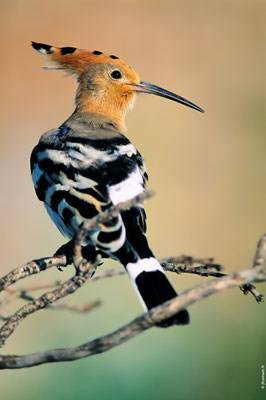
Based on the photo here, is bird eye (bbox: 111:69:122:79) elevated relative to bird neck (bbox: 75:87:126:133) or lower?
elevated

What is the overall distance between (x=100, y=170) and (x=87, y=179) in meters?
0.06

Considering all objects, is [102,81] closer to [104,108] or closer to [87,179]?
[104,108]

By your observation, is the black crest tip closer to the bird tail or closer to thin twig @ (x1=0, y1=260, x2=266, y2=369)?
the bird tail

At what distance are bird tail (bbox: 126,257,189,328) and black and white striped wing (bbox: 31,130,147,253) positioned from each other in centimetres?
7

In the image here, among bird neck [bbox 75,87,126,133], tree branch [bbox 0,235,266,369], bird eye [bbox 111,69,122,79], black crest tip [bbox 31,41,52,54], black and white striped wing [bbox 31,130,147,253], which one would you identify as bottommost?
tree branch [bbox 0,235,266,369]

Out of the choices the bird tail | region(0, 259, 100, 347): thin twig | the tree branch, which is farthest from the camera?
the bird tail

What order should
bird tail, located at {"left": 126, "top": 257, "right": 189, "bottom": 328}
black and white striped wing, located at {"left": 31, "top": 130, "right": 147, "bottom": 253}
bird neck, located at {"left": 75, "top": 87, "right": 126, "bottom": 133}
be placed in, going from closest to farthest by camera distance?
bird tail, located at {"left": 126, "top": 257, "right": 189, "bottom": 328} < black and white striped wing, located at {"left": 31, "top": 130, "right": 147, "bottom": 253} < bird neck, located at {"left": 75, "top": 87, "right": 126, "bottom": 133}

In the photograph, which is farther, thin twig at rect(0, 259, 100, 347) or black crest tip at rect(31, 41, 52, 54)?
black crest tip at rect(31, 41, 52, 54)

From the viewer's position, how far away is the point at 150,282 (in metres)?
1.32

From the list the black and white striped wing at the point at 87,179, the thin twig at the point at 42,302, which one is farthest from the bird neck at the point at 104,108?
the thin twig at the point at 42,302

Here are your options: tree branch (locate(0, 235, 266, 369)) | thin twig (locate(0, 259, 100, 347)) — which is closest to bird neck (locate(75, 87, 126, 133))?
thin twig (locate(0, 259, 100, 347))

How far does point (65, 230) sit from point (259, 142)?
1.93 meters

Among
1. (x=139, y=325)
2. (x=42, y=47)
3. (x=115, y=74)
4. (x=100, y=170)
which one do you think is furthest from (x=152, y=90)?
(x=139, y=325)

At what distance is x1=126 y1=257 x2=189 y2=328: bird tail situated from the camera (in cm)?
130
